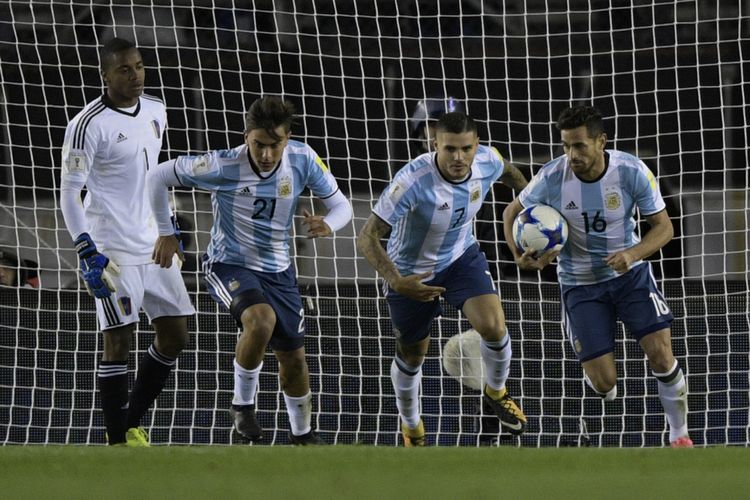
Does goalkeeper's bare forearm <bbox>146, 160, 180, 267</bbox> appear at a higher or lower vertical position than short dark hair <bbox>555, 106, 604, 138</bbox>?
lower

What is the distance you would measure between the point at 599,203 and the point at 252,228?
1.65 meters

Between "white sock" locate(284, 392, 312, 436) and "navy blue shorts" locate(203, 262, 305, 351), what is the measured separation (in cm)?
29

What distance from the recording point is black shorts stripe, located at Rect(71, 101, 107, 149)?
5.74 m

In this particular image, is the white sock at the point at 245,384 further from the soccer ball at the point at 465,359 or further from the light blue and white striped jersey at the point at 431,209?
the soccer ball at the point at 465,359

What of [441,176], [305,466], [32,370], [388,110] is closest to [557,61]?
[388,110]

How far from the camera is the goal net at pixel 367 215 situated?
25.3ft

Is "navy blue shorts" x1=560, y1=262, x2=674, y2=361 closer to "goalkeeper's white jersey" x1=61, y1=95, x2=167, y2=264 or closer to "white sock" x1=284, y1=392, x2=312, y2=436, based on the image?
"white sock" x1=284, y1=392, x2=312, y2=436

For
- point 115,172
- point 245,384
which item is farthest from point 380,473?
point 115,172

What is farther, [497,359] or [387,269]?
[497,359]

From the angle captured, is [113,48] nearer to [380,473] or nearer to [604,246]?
[604,246]

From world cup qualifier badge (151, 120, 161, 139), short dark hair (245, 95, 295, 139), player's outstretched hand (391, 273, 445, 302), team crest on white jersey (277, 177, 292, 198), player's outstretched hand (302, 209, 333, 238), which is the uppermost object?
world cup qualifier badge (151, 120, 161, 139)

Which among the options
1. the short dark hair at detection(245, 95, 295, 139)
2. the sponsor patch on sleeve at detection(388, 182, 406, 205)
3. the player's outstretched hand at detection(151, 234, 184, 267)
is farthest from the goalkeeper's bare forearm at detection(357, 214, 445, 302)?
the player's outstretched hand at detection(151, 234, 184, 267)

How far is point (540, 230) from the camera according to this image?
5.68 meters

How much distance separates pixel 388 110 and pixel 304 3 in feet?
3.66
